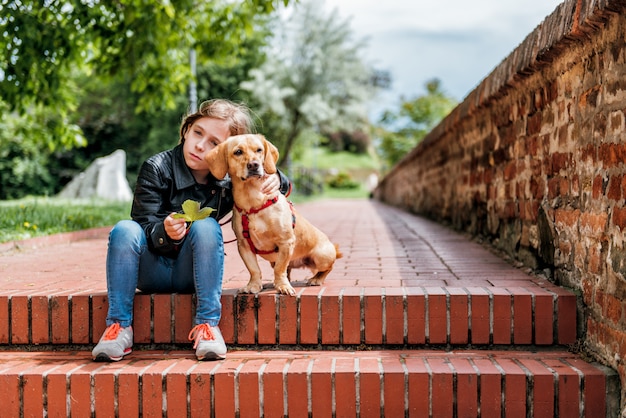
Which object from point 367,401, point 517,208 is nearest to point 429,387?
point 367,401

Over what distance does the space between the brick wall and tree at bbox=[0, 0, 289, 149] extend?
3.66 m

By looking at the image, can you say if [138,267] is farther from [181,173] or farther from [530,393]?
[530,393]

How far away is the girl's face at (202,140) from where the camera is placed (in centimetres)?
303

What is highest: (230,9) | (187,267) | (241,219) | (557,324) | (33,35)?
(230,9)

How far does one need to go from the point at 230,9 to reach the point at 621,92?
7.56 meters

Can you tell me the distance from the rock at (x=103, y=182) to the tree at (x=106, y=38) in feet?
23.3

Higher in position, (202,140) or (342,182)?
(342,182)

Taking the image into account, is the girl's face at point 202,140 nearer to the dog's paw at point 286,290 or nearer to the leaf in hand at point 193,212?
the leaf in hand at point 193,212

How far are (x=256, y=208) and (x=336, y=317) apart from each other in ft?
2.12

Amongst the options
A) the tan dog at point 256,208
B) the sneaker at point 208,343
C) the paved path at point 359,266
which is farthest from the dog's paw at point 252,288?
the sneaker at point 208,343

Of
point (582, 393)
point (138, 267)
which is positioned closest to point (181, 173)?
point (138, 267)

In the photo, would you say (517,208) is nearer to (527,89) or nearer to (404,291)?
(527,89)

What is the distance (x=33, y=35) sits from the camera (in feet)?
22.4

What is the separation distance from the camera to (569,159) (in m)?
2.92
